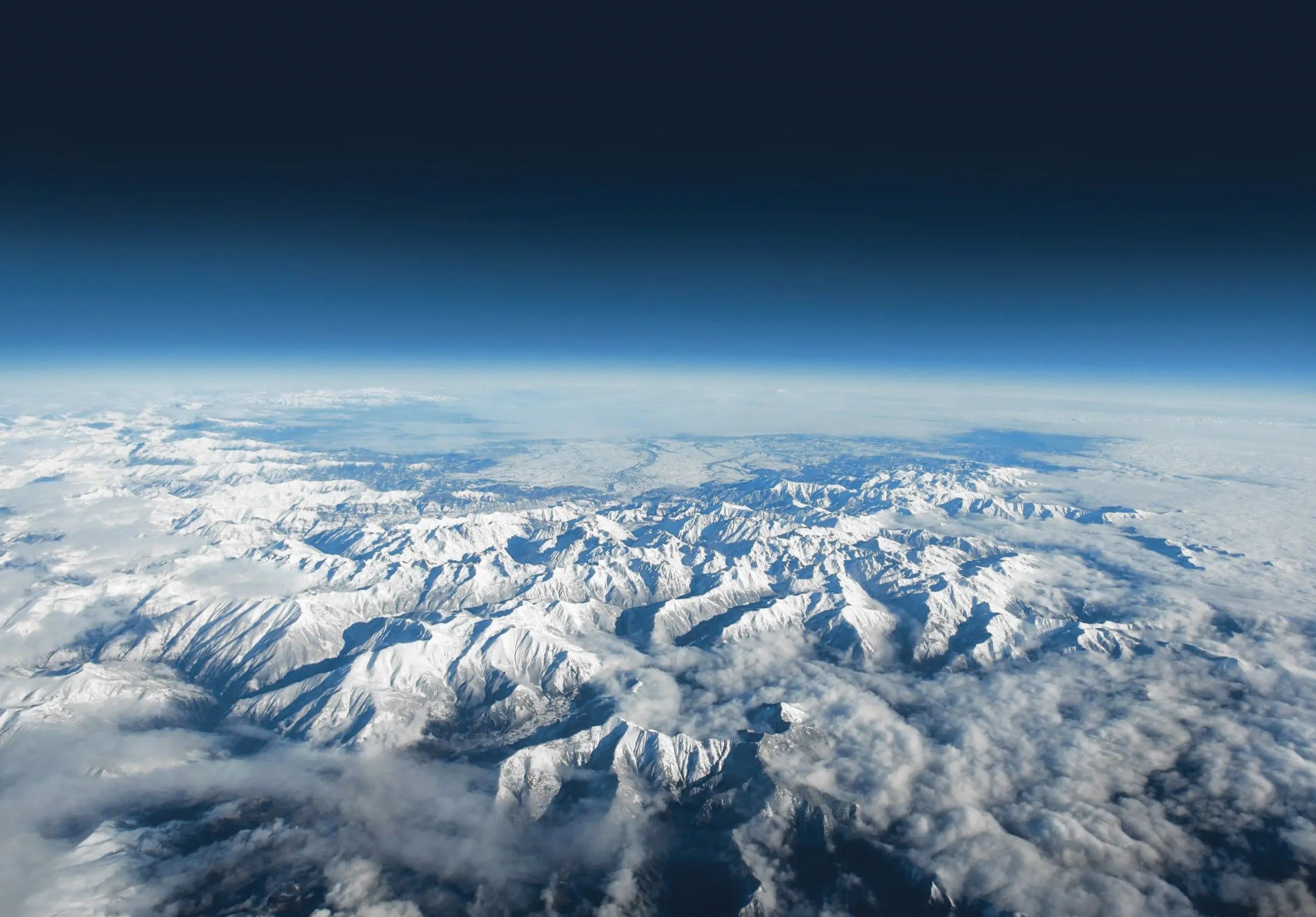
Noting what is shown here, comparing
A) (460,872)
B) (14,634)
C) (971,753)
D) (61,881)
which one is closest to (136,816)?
(61,881)

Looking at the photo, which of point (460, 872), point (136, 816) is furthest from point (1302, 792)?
point (136, 816)

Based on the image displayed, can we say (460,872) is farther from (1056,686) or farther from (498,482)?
(498,482)

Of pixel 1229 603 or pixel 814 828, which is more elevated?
pixel 1229 603

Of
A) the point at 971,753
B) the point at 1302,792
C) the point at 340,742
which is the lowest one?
the point at 340,742

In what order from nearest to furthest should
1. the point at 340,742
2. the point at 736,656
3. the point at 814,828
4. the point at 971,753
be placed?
the point at 814,828 → the point at 971,753 → the point at 340,742 → the point at 736,656

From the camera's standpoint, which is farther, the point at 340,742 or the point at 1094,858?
the point at 340,742

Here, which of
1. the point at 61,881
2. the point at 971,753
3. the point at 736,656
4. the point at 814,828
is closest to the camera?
the point at 61,881
